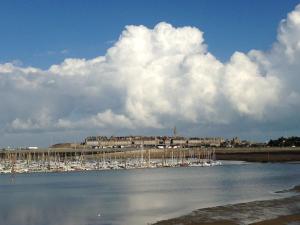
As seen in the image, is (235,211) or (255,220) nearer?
(255,220)

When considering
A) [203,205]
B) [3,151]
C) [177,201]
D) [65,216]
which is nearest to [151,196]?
[177,201]

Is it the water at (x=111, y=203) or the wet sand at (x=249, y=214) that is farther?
the water at (x=111, y=203)

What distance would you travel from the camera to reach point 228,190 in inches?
2635

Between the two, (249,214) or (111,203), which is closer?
(249,214)

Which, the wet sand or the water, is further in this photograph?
the water

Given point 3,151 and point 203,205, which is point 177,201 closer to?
point 203,205

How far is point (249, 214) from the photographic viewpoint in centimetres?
4234

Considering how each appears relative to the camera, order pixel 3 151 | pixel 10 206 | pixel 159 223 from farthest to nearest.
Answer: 1. pixel 3 151
2. pixel 10 206
3. pixel 159 223

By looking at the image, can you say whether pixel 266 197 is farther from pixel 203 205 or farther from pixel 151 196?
pixel 151 196

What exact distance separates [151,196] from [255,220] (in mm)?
23332

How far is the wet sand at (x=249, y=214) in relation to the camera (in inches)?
1519

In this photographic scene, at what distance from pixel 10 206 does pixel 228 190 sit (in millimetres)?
25787

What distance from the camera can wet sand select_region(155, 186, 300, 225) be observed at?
38.6 meters

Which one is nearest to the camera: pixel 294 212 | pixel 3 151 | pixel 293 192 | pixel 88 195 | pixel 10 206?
pixel 294 212
